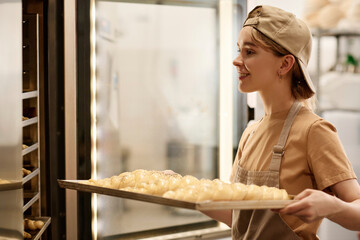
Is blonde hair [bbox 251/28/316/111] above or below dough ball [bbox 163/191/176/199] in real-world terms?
above

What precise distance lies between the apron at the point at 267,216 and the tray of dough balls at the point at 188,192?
0.17 metres

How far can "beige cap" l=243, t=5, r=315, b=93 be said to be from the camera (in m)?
1.71

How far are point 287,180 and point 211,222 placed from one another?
Answer: 215 cm

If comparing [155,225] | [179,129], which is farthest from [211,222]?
[179,129]

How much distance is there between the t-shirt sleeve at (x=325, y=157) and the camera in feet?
5.15

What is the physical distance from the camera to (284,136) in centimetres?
169

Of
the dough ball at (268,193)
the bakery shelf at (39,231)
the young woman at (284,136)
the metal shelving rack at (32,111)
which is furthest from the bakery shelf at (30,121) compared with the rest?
the dough ball at (268,193)

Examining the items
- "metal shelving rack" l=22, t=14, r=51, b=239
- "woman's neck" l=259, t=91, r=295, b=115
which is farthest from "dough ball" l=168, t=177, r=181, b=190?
Answer: "metal shelving rack" l=22, t=14, r=51, b=239

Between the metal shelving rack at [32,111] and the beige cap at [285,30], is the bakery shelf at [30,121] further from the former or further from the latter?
the beige cap at [285,30]

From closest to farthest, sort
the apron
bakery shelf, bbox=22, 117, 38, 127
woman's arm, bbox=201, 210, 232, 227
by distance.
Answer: the apron, woman's arm, bbox=201, 210, 232, 227, bakery shelf, bbox=22, 117, 38, 127

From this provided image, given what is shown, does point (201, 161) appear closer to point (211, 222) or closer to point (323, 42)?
point (211, 222)

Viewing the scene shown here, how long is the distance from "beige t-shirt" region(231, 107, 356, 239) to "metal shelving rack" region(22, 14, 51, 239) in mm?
1034

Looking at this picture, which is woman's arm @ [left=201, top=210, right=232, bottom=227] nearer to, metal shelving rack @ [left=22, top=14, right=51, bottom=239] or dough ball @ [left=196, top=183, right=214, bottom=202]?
dough ball @ [left=196, top=183, right=214, bottom=202]

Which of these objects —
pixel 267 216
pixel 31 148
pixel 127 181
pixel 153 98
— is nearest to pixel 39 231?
pixel 31 148
